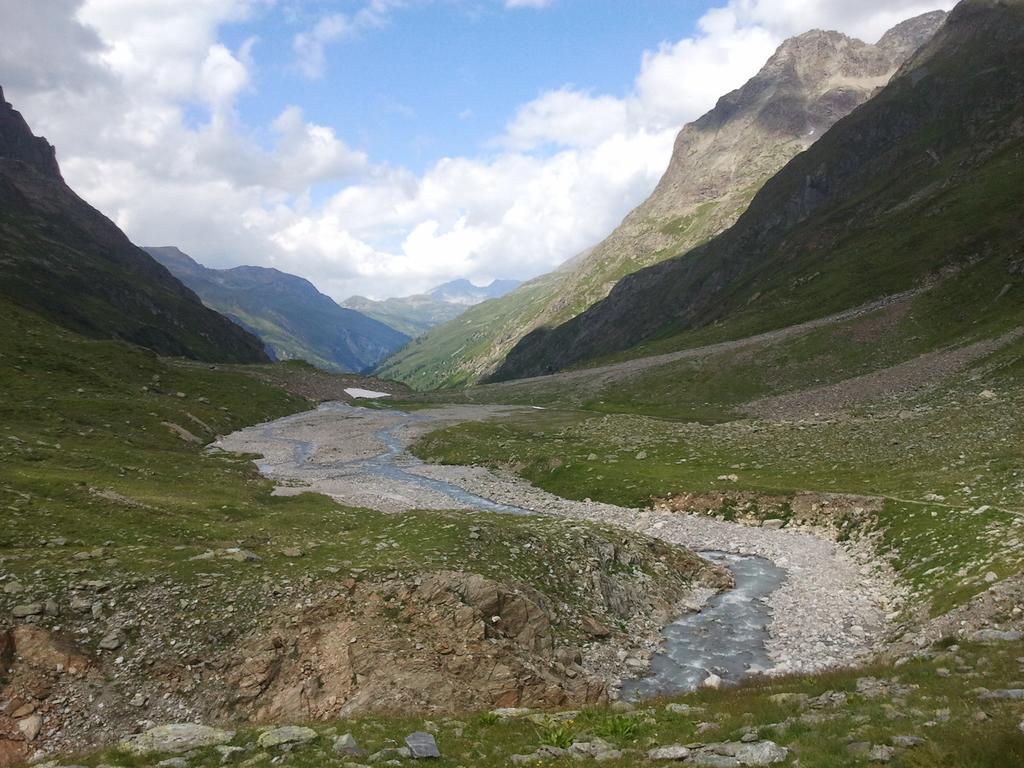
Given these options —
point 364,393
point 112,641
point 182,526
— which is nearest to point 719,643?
point 112,641

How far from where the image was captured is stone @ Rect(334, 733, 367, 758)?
14.3m

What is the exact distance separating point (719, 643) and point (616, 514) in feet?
71.9

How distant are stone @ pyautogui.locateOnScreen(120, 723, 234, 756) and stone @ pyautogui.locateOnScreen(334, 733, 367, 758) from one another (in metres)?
3.05

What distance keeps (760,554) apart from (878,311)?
87719 millimetres

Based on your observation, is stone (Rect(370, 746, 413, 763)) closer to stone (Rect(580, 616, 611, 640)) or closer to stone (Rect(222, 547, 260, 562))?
stone (Rect(580, 616, 611, 640))

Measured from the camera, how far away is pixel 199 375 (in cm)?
11969

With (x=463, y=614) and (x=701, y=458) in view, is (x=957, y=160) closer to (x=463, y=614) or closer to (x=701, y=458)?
(x=701, y=458)

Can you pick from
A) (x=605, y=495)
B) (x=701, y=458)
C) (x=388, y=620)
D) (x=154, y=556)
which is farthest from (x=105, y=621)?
(x=701, y=458)

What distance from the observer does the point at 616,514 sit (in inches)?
1919

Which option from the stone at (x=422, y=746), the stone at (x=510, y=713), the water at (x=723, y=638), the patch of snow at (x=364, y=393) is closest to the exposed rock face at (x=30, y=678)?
the stone at (x=422, y=746)

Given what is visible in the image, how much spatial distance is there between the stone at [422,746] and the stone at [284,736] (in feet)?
8.44

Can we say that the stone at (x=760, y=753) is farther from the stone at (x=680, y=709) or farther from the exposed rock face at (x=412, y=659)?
the exposed rock face at (x=412, y=659)

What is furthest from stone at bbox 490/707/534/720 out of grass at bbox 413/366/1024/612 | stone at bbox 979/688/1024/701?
grass at bbox 413/366/1024/612

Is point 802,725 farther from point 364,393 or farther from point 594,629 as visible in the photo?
point 364,393
